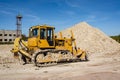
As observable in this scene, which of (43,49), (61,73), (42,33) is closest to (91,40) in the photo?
(43,49)

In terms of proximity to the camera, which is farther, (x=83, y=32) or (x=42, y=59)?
(x=83, y=32)

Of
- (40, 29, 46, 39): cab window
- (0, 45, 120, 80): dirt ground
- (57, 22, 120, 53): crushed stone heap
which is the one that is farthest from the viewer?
(57, 22, 120, 53): crushed stone heap

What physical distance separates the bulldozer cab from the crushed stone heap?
11632mm

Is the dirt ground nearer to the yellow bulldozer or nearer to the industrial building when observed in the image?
the yellow bulldozer

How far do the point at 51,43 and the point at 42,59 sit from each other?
1.67 metres

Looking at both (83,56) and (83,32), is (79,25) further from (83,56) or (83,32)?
(83,56)

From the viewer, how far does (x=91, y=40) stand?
96.4ft

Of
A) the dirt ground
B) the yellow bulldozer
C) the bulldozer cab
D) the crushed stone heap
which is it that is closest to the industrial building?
the crushed stone heap

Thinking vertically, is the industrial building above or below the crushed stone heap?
above

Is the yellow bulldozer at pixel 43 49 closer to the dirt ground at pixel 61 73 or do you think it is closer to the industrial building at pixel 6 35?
the dirt ground at pixel 61 73

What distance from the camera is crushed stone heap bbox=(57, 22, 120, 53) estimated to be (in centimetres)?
2669

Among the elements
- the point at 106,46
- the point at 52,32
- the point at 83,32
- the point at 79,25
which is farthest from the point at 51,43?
the point at 79,25

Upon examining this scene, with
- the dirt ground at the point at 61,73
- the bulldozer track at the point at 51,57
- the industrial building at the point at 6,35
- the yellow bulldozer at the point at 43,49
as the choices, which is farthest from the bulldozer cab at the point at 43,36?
the industrial building at the point at 6,35

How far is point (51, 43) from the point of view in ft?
49.1
